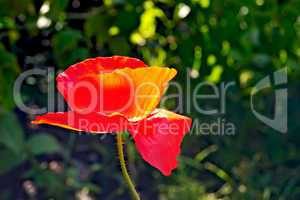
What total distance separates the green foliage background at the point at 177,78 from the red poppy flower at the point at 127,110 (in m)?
0.99

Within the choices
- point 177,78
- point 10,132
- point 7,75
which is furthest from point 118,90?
point 177,78

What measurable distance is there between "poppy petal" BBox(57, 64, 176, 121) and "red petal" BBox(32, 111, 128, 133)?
0.03 feet

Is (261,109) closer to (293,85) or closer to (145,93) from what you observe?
(293,85)

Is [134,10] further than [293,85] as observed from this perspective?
No

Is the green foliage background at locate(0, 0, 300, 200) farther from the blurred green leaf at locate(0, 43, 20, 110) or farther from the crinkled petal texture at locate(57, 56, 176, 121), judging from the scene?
the crinkled petal texture at locate(57, 56, 176, 121)

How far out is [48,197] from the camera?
2.17 metres

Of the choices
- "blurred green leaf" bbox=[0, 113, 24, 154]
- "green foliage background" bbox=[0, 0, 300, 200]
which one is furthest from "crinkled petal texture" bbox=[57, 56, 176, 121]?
"blurred green leaf" bbox=[0, 113, 24, 154]

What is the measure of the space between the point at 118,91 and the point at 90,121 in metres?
0.05

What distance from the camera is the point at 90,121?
80 cm

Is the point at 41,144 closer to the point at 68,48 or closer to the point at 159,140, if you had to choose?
the point at 68,48

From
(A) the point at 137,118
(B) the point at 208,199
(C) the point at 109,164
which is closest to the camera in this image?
(A) the point at 137,118

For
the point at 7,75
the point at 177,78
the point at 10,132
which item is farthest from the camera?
the point at 177,78

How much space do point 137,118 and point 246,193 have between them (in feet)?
3.88

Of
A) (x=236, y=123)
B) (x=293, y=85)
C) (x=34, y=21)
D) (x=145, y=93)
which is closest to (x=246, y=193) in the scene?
(x=236, y=123)
